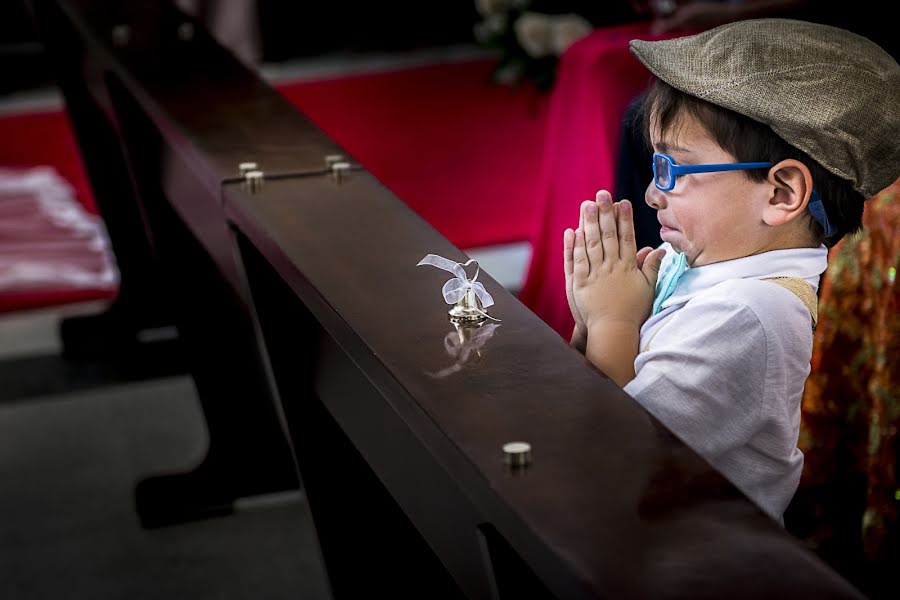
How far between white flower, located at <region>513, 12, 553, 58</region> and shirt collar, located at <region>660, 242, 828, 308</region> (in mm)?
2916

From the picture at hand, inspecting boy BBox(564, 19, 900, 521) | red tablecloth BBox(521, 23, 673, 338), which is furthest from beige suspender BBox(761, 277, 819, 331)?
red tablecloth BBox(521, 23, 673, 338)

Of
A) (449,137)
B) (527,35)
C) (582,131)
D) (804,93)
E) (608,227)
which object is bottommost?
(449,137)

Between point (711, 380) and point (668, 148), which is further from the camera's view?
point (668, 148)

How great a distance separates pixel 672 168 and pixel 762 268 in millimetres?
129

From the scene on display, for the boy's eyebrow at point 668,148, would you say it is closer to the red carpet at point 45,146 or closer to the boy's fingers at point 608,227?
the boy's fingers at point 608,227

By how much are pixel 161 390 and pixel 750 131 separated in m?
2.12

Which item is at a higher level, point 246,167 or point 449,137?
point 246,167

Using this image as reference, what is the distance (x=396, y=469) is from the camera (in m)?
1.21

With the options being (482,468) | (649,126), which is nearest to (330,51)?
(649,126)

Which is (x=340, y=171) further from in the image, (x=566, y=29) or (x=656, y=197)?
(x=566, y=29)

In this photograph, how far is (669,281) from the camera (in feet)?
4.49

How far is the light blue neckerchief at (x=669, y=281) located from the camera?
1356mm

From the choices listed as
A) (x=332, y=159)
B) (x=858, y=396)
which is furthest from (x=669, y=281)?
(x=858, y=396)

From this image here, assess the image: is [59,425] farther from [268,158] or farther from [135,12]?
[268,158]
